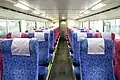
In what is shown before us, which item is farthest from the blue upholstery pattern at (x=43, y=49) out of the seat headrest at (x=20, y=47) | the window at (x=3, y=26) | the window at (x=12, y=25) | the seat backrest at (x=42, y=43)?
the window at (x=12, y=25)

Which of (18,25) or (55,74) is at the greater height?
(18,25)

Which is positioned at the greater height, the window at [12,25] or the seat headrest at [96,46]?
the window at [12,25]

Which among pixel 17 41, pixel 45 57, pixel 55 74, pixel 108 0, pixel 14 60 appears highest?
pixel 108 0

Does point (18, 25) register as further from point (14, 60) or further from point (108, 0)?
point (14, 60)

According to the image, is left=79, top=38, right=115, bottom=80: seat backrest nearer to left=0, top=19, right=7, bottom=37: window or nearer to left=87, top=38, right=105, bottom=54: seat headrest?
left=87, top=38, right=105, bottom=54: seat headrest

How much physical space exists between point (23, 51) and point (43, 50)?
2.57 m

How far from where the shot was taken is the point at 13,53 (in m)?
2.97

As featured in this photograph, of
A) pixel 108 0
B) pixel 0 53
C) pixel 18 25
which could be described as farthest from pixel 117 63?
pixel 18 25

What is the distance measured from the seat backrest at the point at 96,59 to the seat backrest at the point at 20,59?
0.77m

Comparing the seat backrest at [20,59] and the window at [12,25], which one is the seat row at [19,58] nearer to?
the seat backrest at [20,59]

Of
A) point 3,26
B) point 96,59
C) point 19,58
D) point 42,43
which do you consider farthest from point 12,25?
point 96,59

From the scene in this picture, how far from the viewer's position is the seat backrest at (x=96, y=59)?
290cm

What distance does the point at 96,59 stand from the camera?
9.96ft

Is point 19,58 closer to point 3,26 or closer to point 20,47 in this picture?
point 20,47
